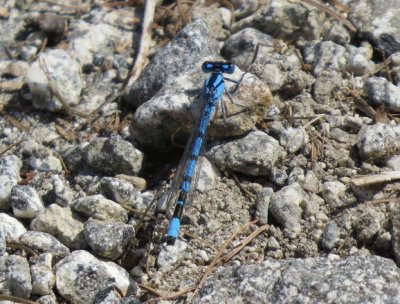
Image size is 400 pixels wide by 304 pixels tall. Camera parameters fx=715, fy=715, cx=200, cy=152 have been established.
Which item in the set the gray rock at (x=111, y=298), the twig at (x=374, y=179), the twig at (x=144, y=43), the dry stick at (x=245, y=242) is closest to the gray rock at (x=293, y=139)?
the twig at (x=374, y=179)

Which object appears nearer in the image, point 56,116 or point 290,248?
point 290,248

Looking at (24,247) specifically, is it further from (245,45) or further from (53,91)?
(245,45)

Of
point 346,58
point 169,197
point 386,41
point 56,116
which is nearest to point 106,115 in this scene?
point 56,116

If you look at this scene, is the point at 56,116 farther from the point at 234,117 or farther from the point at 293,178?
the point at 293,178

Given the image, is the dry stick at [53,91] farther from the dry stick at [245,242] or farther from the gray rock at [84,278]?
the dry stick at [245,242]

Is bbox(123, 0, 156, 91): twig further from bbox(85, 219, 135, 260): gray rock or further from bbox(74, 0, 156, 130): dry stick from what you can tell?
bbox(85, 219, 135, 260): gray rock

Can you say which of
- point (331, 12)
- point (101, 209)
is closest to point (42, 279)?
point (101, 209)

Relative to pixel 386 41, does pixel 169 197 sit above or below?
below
